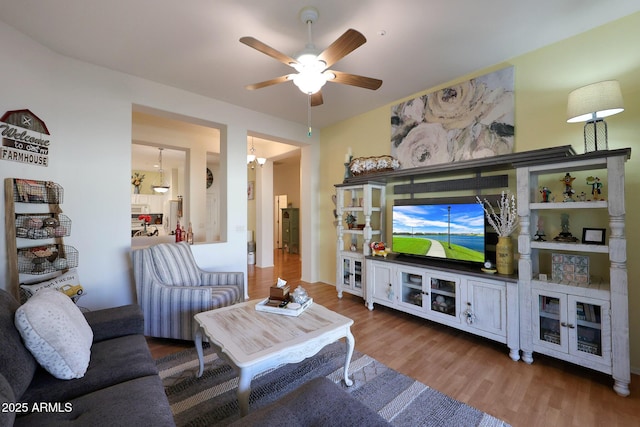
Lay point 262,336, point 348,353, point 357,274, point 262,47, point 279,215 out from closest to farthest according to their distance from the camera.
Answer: point 262,336, point 262,47, point 348,353, point 357,274, point 279,215

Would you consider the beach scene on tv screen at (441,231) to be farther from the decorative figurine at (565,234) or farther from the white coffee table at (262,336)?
the white coffee table at (262,336)

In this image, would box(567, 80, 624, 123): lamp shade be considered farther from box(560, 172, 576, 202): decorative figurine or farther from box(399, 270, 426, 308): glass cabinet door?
box(399, 270, 426, 308): glass cabinet door

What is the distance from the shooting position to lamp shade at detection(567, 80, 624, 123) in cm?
182

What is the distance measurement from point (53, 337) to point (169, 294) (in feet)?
3.90

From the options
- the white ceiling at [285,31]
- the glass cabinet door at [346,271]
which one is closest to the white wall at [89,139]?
the white ceiling at [285,31]

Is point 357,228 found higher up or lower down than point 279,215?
lower down

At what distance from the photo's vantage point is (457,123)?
2.96 m

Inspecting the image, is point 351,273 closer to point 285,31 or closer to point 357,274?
point 357,274

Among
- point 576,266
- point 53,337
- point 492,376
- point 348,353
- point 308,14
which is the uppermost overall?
point 308,14

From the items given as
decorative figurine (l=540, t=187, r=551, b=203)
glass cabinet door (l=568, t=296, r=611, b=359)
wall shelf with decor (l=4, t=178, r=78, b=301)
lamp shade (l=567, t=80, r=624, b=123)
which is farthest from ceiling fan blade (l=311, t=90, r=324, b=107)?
glass cabinet door (l=568, t=296, r=611, b=359)

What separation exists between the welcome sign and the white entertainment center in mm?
3568

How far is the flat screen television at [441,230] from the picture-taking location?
8.58 feet

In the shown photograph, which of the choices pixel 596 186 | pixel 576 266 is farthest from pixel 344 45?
pixel 576 266

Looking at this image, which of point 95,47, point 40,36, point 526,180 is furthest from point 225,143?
point 526,180
